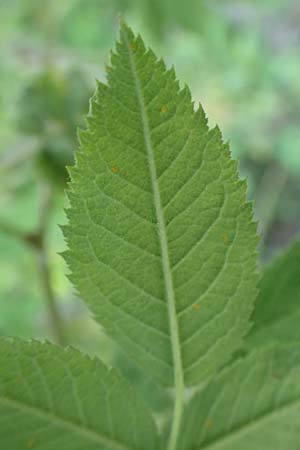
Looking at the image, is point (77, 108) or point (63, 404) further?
point (77, 108)

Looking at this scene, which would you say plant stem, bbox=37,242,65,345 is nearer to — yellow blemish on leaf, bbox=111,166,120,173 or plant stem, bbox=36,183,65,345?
plant stem, bbox=36,183,65,345

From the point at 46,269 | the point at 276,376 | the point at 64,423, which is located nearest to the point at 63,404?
the point at 64,423

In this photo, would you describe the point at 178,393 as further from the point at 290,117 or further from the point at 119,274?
the point at 290,117

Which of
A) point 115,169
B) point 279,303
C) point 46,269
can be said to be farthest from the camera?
point 46,269

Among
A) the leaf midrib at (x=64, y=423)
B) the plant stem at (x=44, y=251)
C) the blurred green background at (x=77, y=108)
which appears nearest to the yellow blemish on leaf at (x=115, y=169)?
the leaf midrib at (x=64, y=423)

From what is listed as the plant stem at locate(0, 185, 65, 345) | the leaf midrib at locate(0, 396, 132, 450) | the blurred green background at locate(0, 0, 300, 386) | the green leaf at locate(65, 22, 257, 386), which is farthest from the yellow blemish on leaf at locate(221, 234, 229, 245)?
the plant stem at locate(0, 185, 65, 345)

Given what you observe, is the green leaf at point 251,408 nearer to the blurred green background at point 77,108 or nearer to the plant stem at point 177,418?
the plant stem at point 177,418

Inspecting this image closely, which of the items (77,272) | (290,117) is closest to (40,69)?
(77,272)

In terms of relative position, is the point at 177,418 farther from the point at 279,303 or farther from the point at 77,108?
the point at 77,108
